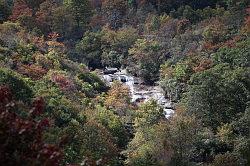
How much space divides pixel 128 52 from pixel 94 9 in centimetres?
1669

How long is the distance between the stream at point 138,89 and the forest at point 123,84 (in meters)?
0.99

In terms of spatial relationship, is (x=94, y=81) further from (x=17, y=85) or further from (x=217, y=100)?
(x=217, y=100)

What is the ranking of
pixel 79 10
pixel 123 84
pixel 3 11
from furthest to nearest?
pixel 79 10, pixel 3 11, pixel 123 84

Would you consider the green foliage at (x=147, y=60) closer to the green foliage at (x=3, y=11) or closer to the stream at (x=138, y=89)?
the stream at (x=138, y=89)

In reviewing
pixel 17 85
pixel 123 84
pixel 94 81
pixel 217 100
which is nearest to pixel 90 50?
pixel 123 84

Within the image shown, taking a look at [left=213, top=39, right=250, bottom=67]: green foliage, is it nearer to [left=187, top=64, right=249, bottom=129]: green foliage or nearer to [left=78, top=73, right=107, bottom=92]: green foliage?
[left=187, top=64, right=249, bottom=129]: green foliage

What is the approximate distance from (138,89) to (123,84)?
198cm

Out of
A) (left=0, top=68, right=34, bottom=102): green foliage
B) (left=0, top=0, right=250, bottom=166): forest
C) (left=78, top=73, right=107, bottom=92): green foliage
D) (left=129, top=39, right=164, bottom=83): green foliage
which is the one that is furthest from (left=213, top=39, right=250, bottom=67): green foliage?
(left=0, top=68, right=34, bottom=102): green foliage

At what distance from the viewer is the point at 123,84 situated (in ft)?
187

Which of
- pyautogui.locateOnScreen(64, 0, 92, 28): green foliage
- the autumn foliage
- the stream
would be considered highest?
the autumn foliage

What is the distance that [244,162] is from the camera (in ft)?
94.7

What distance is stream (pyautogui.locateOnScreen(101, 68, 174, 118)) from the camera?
51831 mm

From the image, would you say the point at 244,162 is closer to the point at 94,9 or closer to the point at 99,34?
the point at 99,34

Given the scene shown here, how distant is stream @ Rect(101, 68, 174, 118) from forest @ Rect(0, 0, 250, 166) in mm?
990
